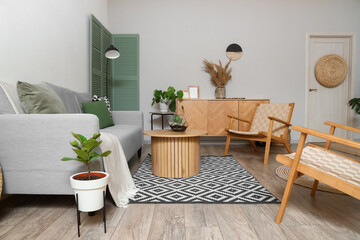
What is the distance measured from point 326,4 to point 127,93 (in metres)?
4.11

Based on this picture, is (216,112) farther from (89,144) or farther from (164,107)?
(89,144)

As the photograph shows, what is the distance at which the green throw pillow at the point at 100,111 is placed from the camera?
270cm

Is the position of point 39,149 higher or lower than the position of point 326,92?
lower

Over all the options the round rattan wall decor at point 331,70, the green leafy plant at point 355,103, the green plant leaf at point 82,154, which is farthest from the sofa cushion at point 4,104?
the green leafy plant at point 355,103

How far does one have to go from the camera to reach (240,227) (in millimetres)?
1388

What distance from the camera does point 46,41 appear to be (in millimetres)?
2502

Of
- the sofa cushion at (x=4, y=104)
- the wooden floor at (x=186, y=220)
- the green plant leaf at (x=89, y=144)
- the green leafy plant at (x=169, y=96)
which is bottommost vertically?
the wooden floor at (x=186, y=220)

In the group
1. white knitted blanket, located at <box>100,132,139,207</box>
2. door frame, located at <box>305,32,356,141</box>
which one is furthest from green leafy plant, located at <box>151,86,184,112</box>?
door frame, located at <box>305,32,356,141</box>

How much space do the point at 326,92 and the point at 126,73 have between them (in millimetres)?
3876

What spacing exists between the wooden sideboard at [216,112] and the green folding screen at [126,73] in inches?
38.2

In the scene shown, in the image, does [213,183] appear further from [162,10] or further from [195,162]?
[162,10]

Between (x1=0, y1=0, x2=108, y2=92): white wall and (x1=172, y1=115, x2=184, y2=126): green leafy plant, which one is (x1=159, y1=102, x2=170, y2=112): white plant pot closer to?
(x1=0, y1=0, x2=108, y2=92): white wall

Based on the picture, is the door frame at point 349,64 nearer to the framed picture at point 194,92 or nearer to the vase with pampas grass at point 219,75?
the vase with pampas grass at point 219,75

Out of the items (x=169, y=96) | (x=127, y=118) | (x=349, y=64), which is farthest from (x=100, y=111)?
(x=349, y=64)
